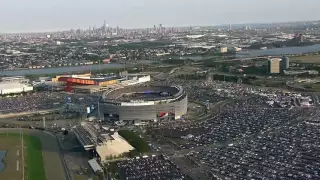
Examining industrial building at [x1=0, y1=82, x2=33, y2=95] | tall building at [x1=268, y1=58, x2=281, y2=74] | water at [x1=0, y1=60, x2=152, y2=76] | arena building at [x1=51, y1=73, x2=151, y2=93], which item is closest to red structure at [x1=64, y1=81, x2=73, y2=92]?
arena building at [x1=51, y1=73, x2=151, y2=93]

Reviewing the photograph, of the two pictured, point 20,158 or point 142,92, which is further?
point 142,92

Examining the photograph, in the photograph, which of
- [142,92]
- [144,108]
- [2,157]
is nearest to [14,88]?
[142,92]

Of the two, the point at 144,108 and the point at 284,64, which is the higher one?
the point at 284,64

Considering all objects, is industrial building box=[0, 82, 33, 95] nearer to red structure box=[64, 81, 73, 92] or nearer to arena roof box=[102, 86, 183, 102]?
red structure box=[64, 81, 73, 92]

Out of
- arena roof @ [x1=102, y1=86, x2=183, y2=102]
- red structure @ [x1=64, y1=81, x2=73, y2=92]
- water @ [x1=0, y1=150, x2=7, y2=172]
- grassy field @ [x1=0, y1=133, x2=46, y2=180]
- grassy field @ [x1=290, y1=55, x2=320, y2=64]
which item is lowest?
water @ [x1=0, y1=150, x2=7, y2=172]

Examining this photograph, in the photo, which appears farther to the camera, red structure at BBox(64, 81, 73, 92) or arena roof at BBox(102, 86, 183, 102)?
red structure at BBox(64, 81, 73, 92)

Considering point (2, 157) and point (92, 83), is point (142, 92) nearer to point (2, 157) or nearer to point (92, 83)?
point (92, 83)
